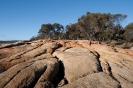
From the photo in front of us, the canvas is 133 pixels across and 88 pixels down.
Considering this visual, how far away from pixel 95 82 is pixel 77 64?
11.0 feet

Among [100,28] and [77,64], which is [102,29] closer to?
[100,28]

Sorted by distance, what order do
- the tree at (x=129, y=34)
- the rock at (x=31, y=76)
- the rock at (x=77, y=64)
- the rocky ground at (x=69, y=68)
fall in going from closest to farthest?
the rock at (x=31, y=76) → the rocky ground at (x=69, y=68) → the rock at (x=77, y=64) → the tree at (x=129, y=34)

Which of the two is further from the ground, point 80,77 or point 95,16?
point 95,16

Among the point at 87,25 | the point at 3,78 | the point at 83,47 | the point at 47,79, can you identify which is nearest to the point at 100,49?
the point at 83,47

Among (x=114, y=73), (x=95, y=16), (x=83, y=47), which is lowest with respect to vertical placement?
(x=114, y=73)

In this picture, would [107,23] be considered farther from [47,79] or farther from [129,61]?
[47,79]

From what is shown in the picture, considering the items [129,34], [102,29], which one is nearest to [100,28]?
[102,29]

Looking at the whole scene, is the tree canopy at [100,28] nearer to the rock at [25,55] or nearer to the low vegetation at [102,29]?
the low vegetation at [102,29]

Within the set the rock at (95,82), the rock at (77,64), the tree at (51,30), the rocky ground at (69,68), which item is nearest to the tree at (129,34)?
the tree at (51,30)

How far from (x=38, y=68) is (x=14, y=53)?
948 cm

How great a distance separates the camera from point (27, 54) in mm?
22125

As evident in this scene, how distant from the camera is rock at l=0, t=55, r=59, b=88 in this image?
13.6 metres

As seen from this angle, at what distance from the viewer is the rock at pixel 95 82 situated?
1346cm

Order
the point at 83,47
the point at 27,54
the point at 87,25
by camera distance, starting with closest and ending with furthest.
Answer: the point at 27,54
the point at 83,47
the point at 87,25
